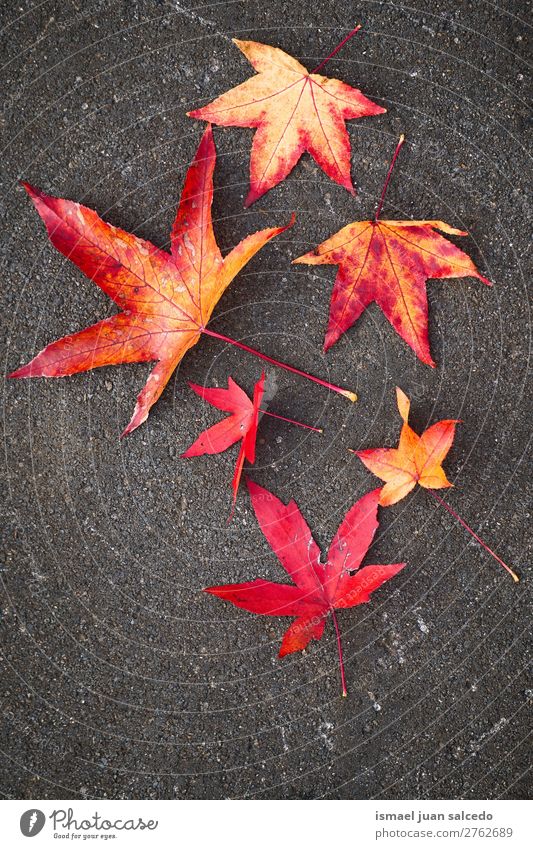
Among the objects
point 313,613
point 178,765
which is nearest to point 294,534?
point 313,613

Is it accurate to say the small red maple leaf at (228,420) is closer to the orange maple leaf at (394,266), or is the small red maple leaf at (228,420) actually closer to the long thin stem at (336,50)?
the orange maple leaf at (394,266)

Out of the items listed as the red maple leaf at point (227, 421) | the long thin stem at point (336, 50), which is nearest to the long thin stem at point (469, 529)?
the red maple leaf at point (227, 421)

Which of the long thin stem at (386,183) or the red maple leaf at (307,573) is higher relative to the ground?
the long thin stem at (386,183)

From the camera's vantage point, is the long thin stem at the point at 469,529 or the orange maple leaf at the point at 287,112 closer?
the orange maple leaf at the point at 287,112

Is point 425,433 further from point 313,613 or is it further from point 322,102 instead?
point 322,102

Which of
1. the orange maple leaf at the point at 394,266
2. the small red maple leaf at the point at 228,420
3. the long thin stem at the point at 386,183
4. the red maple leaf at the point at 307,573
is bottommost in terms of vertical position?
the red maple leaf at the point at 307,573

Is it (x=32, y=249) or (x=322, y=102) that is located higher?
(x=322, y=102)

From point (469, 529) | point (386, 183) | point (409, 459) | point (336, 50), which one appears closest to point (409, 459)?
point (409, 459)
